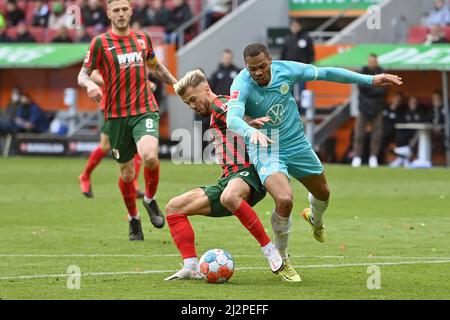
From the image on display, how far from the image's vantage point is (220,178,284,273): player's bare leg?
10305 mm

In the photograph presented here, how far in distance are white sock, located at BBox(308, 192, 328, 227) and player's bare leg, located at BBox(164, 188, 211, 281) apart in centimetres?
143

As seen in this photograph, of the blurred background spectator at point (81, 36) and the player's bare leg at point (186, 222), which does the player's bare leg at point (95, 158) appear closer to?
the player's bare leg at point (186, 222)

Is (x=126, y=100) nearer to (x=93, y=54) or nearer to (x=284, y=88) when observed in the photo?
(x=93, y=54)

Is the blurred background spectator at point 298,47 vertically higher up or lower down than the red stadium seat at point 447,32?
lower down

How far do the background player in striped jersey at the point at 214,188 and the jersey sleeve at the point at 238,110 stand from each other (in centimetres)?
25

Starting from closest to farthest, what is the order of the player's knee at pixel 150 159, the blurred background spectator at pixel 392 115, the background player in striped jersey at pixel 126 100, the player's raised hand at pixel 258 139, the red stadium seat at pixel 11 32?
the player's raised hand at pixel 258 139 → the player's knee at pixel 150 159 → the background player in striped jersey at pixel 126 100 → the blurred background spectator at pixel 392 115 → the red stadium seat at pixel 11 32

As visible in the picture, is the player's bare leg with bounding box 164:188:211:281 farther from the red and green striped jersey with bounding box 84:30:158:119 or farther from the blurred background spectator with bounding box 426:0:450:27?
the blurred background spectator with bounding box 426:0:450:27

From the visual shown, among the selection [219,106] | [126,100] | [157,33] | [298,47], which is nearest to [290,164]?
[219,106]

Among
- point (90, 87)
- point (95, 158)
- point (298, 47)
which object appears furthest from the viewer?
point (298, 47)

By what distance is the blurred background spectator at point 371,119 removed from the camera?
26.5m

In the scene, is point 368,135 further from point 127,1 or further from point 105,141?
point 127,1

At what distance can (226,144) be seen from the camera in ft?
35.2

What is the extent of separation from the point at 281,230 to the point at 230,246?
103 inches

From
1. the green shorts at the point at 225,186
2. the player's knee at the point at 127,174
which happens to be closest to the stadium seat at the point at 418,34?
the player's knee at the point at 127,174
